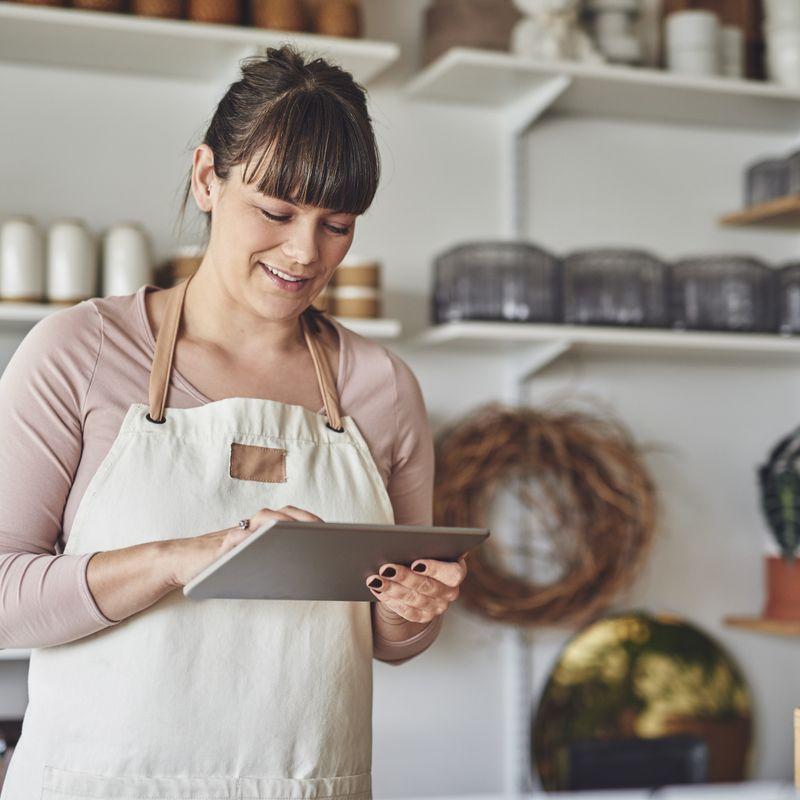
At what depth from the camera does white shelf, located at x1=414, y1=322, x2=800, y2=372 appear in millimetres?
2209

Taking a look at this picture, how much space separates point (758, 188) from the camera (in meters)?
2.59

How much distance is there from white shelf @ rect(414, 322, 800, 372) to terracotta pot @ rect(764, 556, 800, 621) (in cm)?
44

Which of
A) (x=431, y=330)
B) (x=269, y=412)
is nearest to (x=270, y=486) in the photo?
(x=269, y=412)

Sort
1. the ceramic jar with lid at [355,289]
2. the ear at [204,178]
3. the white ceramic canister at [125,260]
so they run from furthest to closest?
the ceramic jar with lid at [355,289]
the white ceramic canister at [125,260]
the ear at [204,178]

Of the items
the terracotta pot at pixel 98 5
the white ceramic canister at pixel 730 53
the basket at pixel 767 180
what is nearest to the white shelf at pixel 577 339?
the basket at pixel 767 180

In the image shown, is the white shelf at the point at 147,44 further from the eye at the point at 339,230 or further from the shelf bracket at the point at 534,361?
the eye at the point at 339,230

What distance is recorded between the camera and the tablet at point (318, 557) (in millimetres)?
922

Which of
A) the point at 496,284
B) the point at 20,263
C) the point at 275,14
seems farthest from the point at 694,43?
the point at 20,263

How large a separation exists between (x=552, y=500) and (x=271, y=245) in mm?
1361

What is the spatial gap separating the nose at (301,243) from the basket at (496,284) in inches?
42.6

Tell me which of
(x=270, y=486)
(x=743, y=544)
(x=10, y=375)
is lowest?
(x=743, y=544)

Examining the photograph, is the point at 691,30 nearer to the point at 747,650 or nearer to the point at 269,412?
the point at 747,650

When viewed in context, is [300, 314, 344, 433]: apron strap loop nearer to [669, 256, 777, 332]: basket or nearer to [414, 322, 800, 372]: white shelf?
[414, 322, 800, 372]: white shelf

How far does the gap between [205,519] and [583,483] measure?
1.35 m
